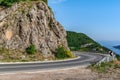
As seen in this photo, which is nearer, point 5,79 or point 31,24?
point 5,79

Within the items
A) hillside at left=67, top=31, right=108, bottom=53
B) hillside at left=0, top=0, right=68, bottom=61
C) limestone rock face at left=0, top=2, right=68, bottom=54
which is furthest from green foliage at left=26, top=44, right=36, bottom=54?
hillside at left=67, top=31, right=108, bottom=53

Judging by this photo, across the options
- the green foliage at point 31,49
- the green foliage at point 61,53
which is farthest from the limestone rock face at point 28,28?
the green foliage at point 61,53

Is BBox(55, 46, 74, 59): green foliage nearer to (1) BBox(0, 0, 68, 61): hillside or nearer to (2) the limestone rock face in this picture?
(1) BBox(0, 0, 68, 61): hillside

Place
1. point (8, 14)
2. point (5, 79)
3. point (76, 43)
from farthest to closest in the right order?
point (76, 43) → point (8, 14) → point (5, 79)

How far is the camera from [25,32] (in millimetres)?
57469

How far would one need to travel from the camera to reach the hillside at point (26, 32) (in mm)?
55156

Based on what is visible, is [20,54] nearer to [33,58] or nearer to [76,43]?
[33,58]

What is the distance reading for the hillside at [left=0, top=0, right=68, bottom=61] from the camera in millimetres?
55156

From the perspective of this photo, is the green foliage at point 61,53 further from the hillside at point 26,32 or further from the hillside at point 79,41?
the hillside at point 79,41

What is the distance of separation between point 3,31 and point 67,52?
50.2 ft

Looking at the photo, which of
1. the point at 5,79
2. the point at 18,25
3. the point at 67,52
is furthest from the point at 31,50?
the point at 5,79

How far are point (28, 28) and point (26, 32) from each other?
109cm

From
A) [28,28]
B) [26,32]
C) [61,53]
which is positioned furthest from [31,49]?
[61,53]

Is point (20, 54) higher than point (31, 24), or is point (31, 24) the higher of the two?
point (31, 24)
